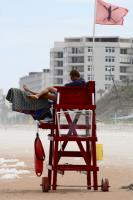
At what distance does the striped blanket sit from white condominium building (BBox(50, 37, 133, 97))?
160244mm

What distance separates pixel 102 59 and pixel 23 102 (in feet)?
544

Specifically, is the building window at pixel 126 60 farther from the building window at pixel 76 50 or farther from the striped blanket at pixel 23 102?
the striped blanket at pixel 23 102

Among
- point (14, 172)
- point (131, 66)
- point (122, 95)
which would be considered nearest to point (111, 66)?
point (131, 66)

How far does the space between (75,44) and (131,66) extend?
569 inches

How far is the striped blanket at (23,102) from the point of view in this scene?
468 inches

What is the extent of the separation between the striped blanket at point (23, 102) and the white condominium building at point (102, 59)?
16024 cm

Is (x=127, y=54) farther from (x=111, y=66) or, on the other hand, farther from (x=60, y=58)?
(x=60, y=58)

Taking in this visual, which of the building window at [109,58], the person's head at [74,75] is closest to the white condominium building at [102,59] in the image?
the building window at [109,58]

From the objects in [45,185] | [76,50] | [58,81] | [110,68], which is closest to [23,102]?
[45,185]

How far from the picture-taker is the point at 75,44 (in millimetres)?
176250

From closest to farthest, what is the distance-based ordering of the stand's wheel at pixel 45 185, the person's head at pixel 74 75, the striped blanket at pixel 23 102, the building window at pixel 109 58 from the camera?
the stand's wheel at pixel 45 185
the striped blanket at pixel 23 102
the person's head at pixel 74 75
the building window at pixel 109 58

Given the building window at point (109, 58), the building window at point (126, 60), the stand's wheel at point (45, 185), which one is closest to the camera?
the stand's wheel at point (45, 185)

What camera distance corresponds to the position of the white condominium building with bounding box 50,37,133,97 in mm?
174250

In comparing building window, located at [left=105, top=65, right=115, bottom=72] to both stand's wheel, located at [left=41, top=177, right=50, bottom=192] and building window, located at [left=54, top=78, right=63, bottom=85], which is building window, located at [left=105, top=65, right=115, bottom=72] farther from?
stand's wheel, located at [left=41, top=177, right=50, bottom=192]
